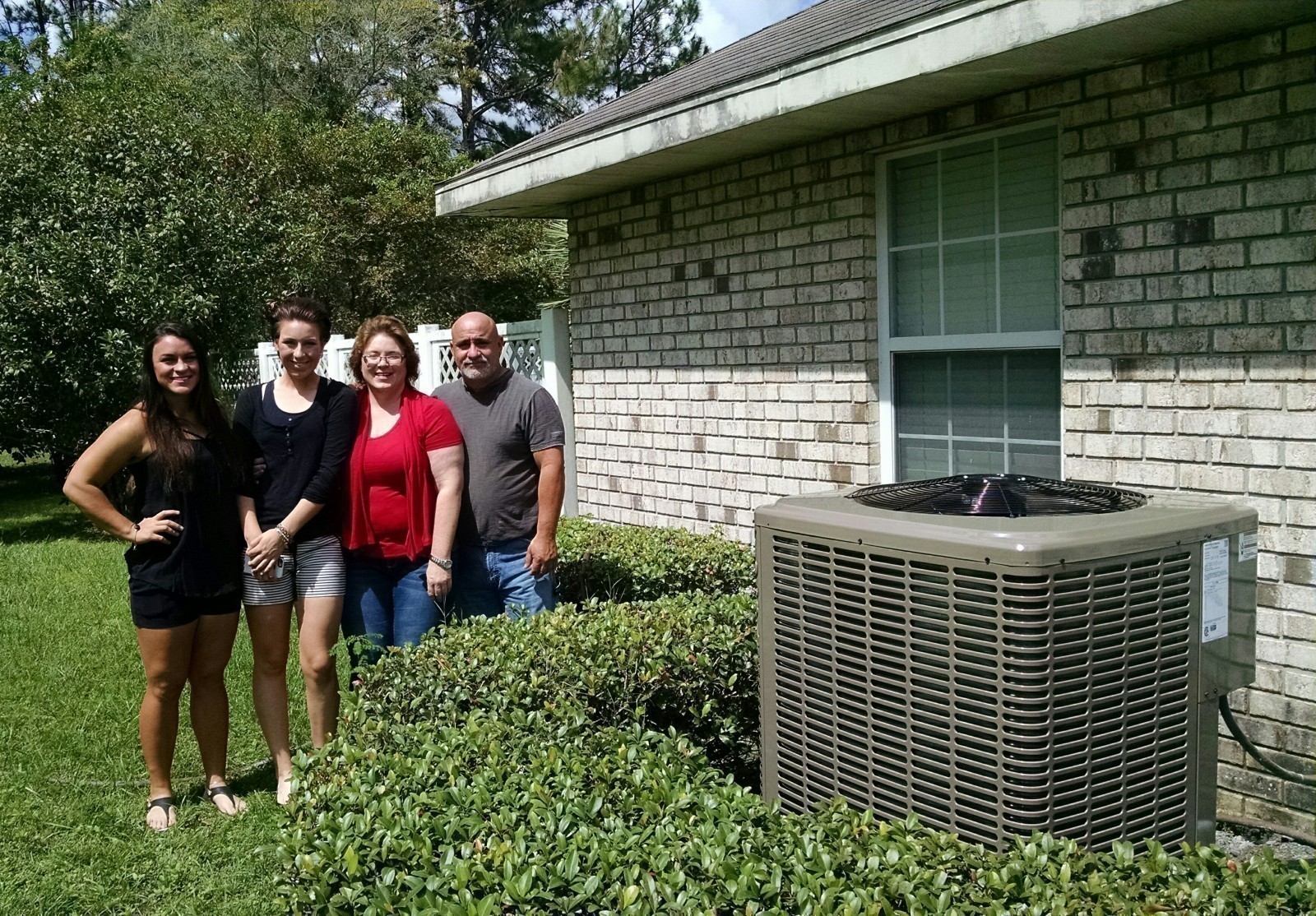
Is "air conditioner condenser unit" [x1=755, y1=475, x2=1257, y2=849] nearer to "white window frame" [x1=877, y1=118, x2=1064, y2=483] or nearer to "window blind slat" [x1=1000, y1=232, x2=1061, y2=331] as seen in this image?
"window blind slat" [x1=1000, y1=232, x2=1061, y2=331]

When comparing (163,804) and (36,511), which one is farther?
(36,511)

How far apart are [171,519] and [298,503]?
478 millimetres

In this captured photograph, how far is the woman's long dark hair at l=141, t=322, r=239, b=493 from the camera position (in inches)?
176

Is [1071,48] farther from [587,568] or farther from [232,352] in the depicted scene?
[232,352]

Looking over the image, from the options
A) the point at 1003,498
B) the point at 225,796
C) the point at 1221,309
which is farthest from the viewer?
the point at 225,796

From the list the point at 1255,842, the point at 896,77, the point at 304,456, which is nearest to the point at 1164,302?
the point at 896,77

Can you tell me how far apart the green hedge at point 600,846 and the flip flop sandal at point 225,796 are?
1.32 metres

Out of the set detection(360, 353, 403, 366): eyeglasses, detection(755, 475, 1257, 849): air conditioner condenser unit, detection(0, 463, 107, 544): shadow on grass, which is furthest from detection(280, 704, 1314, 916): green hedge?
detection(0, 463, 107, 544): shadow on grass

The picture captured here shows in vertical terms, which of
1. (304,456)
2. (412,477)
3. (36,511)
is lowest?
(36,511)

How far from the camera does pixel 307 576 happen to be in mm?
4637

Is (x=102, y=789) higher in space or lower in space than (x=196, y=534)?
lower

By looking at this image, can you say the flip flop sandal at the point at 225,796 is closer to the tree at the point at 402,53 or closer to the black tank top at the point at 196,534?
the black tank top at the point at 196,534

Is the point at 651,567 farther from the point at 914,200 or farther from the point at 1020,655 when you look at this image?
the point at 1020,655

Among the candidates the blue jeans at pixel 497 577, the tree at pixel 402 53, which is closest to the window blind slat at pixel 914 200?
the blue jeans at pixel 497 577
